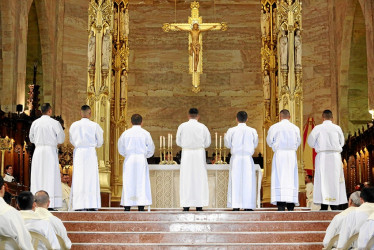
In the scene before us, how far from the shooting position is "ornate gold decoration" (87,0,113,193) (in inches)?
688

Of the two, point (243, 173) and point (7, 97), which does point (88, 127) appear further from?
point (7, 97)

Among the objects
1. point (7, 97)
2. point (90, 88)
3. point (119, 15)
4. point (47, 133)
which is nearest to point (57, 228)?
point (47, 133)

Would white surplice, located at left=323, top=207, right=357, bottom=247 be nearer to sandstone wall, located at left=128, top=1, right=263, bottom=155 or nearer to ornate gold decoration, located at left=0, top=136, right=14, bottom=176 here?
ornate gold decoration, located at left=0, top=136, right=14, bottom=176

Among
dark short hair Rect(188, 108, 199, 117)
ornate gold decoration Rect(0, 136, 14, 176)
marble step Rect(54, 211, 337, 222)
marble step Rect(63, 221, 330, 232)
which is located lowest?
marble step Rect(63, 221, 330, 232)

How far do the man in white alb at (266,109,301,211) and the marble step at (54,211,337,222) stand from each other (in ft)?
4.75

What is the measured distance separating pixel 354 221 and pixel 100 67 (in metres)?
8.80

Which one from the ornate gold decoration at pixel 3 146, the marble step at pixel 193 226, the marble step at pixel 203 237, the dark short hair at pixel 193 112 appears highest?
the dark short hair at pixel 193 112

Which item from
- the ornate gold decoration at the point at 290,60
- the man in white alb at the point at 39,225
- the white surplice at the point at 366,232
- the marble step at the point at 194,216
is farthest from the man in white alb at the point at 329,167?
the man in white alb at the point at 39,225

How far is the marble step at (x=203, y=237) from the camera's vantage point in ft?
39.9

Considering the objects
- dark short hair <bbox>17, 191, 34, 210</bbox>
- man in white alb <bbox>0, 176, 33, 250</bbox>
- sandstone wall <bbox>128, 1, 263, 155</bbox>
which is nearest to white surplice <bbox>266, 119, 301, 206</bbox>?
dark short hair <bbox>17, 191, 34, 210</bbox>

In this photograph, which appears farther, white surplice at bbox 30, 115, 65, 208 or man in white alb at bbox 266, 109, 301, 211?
man in white alb at bbox 266, 109, 301, 211

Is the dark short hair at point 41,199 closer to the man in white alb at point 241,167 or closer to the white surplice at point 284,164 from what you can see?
the man in white alb at point 241,167

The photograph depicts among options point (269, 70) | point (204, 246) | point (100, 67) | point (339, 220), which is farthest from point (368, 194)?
point (269, 70)

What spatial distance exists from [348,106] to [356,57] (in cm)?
166
